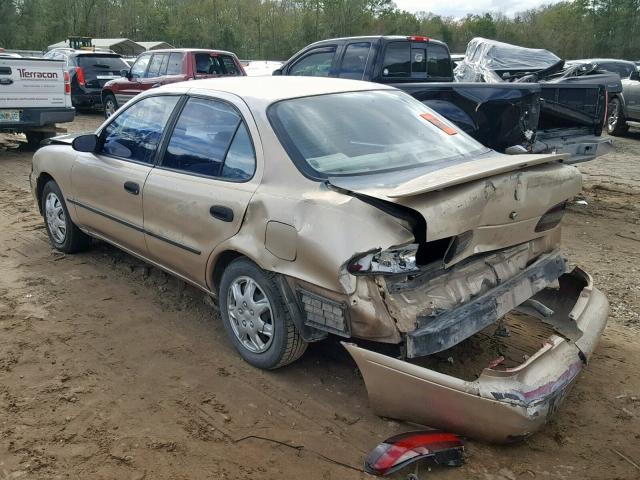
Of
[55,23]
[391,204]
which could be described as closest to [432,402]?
[391,204]

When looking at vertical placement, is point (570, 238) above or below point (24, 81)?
below

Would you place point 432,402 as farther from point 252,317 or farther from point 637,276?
point 637,276

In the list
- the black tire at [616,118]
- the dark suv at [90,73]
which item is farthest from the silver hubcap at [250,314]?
the dark suv at [90,73]

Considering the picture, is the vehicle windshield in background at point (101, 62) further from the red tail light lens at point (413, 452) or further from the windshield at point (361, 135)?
the red tail light lens at point (413, 452)

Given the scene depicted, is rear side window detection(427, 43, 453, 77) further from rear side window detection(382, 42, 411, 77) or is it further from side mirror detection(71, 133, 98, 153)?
side mirror detection(71, 133, 98, 153)

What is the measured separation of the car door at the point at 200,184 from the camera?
352 cm

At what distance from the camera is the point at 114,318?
14.1 ft

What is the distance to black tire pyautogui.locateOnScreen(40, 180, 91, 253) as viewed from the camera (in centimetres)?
541

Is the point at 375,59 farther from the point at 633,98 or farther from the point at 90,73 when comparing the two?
the point at 90,73

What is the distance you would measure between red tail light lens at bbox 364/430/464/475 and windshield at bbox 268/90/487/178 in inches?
55.2

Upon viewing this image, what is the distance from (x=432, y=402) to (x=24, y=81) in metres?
9.69

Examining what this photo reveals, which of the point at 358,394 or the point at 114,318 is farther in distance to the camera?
the point at 114,318

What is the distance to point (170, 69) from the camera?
13672 mm

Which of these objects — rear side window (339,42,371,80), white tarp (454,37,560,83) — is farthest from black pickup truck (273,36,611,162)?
white tarp (454,37,560,83)
